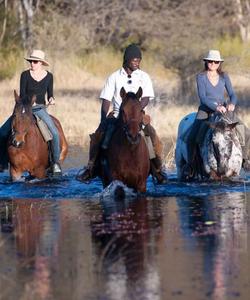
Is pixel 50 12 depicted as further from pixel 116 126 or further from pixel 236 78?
pixel 116 126

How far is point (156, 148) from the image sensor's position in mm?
15969

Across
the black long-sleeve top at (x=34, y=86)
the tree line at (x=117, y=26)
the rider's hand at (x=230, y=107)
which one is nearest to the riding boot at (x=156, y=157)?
the rider's hand at (x=230, y=107)

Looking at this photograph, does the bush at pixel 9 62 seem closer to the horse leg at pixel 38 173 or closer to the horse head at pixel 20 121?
the horse leg at pixel 38 173

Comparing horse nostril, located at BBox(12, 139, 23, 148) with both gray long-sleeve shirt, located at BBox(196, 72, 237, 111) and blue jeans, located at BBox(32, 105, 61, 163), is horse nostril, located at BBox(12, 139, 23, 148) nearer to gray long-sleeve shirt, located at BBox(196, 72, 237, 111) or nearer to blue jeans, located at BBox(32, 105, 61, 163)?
blue jeans, located at BBox(32, 105, 61, 163)

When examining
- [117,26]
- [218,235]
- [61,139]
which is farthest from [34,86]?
[117,26]

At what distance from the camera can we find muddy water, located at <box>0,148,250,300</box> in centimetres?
903

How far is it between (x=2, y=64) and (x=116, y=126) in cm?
Answer: 2939

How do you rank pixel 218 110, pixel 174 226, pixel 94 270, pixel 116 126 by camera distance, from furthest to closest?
pixel 218 110
pixel 116 126
pixel 174 226
pixel 94 270

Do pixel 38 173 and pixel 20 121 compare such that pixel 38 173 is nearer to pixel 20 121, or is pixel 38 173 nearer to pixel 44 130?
pixel 44 130

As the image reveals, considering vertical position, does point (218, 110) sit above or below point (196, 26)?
below

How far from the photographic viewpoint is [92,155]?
618 inches

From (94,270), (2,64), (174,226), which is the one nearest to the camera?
(94,270)

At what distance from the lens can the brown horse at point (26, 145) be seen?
1717cm

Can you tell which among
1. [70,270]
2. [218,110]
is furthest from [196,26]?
[70,270]
